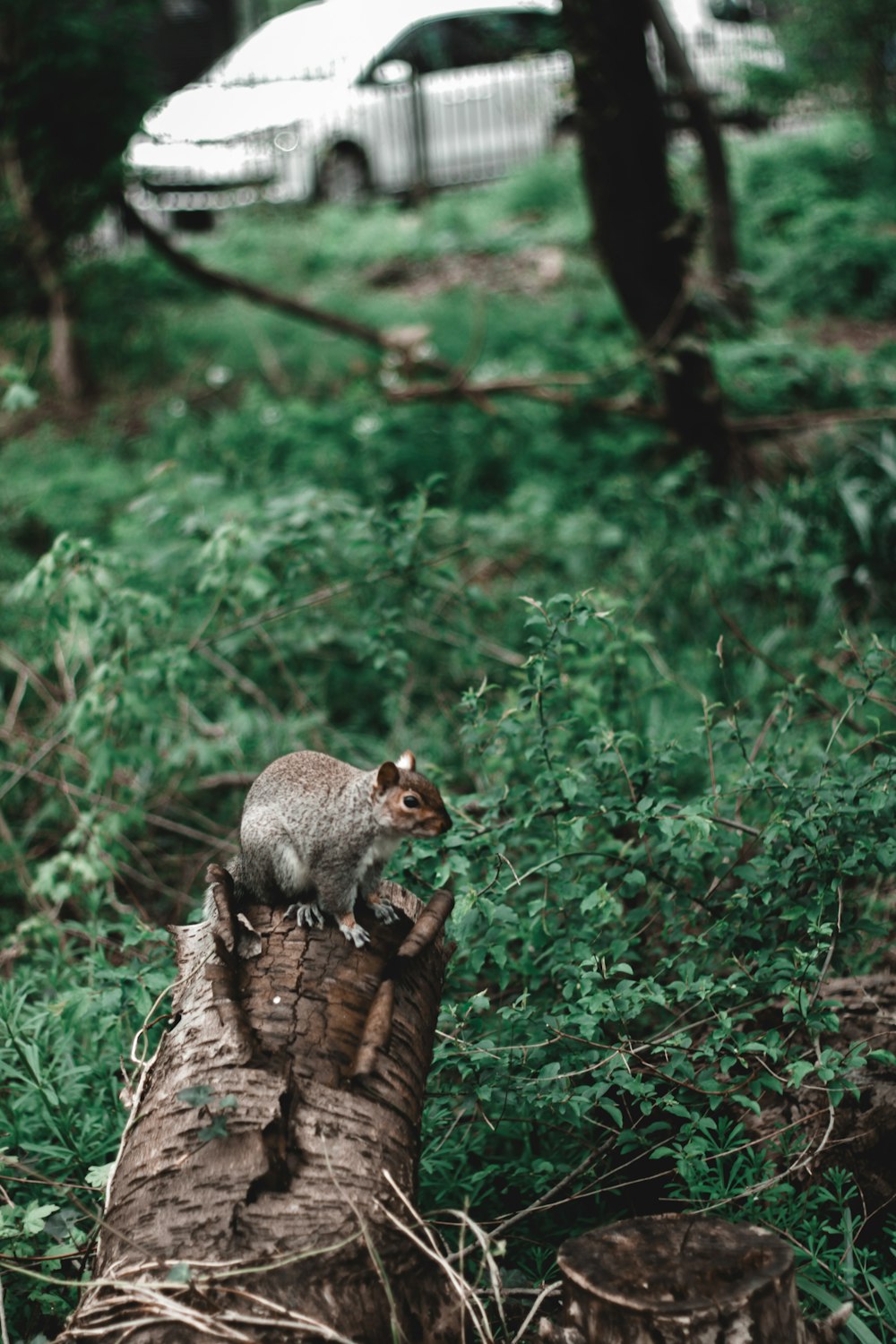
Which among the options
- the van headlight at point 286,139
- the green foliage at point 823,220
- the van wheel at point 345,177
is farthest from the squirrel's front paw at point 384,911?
the van wheel at point 345,177

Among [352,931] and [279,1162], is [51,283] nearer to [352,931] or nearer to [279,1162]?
[352,931]

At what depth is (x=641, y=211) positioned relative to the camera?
269 inches

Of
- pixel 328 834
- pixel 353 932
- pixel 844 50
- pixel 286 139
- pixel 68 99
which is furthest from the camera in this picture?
pixel 844 50

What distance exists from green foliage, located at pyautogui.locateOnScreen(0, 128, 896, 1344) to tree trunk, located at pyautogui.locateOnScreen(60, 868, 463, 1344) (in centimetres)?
10

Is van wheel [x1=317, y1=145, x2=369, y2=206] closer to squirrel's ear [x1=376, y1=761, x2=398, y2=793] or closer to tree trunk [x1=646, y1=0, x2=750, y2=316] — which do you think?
tree trunk [x1=646, y1=0, x2=750, y2=316]

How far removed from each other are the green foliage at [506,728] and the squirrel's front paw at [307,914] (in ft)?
1.10

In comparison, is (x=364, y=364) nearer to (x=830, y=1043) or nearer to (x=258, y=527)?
(x=258, y=527)

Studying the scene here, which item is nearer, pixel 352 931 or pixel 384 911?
pixel 352 931

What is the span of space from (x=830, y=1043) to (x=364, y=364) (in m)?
6.45

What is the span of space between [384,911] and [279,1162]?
72 cm

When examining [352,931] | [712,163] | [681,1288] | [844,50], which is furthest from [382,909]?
[844,50]

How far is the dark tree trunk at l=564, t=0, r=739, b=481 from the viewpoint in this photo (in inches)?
260

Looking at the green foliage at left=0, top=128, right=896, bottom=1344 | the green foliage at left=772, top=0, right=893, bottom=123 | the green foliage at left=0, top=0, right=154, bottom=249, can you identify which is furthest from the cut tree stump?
the green foliage at left=772, top=0, right=893, bottom=123

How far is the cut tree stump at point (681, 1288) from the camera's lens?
6.37 ft
